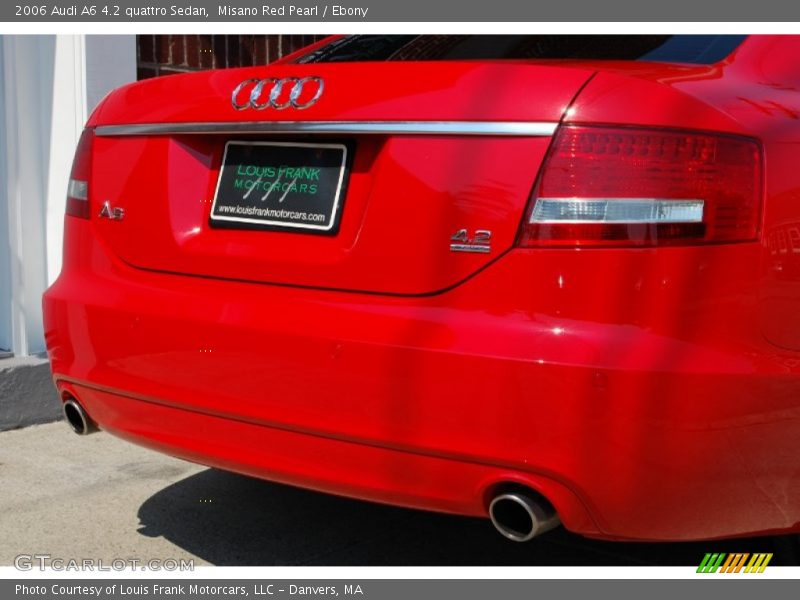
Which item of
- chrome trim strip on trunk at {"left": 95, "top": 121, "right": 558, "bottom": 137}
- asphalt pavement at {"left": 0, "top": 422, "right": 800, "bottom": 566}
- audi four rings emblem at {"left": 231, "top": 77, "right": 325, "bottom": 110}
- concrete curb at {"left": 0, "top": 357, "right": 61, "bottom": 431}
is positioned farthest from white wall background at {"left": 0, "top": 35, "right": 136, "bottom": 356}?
audi four rings emblem at {"left": 231, "top": 77, "right": 325, "bottom": 110}

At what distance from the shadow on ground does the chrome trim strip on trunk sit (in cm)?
121

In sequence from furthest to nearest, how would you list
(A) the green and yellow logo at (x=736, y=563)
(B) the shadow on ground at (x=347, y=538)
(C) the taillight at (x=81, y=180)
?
(B) the shadow on ground at (x=347, y=538)
(C) the taillight at (x=81, y=180)
(A) the green and yellow logo at (x=736, y=563)

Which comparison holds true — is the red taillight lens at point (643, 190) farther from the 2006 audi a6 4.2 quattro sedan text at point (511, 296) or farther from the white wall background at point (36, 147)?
the white wall background at point (36, 147)

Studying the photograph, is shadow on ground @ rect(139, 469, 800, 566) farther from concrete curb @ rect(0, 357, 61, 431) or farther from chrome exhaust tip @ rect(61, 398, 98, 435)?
concrete curb @ rect(0, 357, 61, 431)

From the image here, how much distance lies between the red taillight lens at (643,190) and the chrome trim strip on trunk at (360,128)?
0.08 meters

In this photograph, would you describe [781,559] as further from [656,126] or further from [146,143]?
[146,143]

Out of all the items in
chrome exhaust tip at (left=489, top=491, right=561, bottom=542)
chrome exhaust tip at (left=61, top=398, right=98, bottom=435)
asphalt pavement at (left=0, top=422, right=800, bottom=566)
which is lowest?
asphalt pavement at (left=0, top=422, right=800, bottom=566)

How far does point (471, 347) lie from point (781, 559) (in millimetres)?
1211

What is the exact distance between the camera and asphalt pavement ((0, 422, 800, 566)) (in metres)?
3.21

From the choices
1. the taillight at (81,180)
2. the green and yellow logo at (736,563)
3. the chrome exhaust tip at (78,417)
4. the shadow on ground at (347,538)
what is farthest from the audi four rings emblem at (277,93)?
the green and yellow logo at (736,563)

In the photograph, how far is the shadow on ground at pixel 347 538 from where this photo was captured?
3199 millimetres

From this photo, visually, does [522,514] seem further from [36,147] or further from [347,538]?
[36,147]

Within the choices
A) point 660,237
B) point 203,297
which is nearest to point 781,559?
point 660,237

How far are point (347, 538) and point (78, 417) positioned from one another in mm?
865
